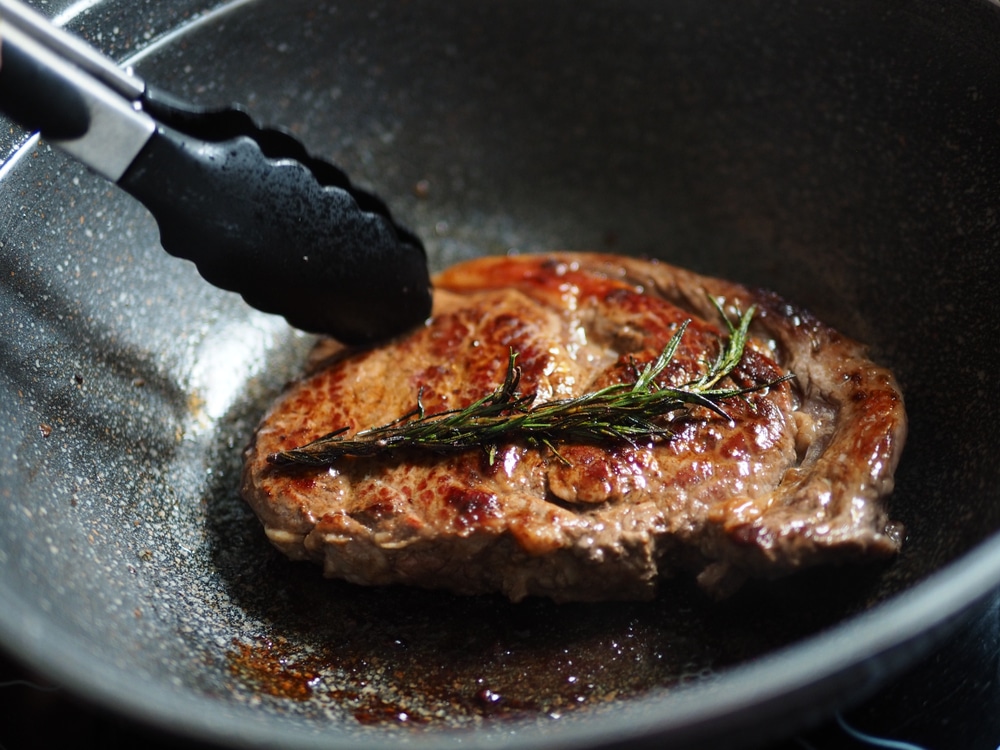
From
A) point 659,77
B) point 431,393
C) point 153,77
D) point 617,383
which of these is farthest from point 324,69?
point 617,383

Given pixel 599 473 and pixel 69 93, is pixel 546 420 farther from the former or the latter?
pixel 69 93

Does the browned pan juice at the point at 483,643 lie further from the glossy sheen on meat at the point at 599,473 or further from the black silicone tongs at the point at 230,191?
the black silicone tongs at the point at 230,191

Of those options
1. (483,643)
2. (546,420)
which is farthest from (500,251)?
(483,643)

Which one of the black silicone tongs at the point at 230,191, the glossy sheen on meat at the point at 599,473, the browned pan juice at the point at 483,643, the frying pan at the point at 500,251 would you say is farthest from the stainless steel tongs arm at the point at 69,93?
the browned pan juice at the point at 483,643

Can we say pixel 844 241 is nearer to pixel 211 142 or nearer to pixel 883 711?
pixel 883 711

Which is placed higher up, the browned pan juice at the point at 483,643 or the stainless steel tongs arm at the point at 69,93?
the stainless steel tongs arm at the point at 69,93
